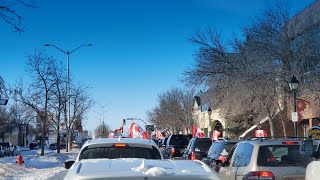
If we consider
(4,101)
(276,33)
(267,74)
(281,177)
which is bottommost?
(281,177)

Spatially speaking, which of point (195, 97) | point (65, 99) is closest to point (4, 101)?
point (65, 99)

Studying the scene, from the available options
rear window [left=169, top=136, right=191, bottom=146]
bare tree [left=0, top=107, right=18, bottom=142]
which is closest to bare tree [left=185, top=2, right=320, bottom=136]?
rear window [left=169, top=136, right=191, bottom=146]

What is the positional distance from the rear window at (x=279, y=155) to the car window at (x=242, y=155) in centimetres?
28

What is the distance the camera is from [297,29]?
31.1 m

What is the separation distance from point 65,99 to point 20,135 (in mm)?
56324

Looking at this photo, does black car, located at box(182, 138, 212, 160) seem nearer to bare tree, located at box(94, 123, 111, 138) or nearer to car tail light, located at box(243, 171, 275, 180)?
car tail light, located at box(243, 171, 275, 180)

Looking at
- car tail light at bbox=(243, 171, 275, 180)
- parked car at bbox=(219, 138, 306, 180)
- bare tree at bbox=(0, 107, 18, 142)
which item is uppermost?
bare tree at bbox=(0, 107, 18, 142)

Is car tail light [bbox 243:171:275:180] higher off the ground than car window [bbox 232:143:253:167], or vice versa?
car window [bbox 232:143:253:167]

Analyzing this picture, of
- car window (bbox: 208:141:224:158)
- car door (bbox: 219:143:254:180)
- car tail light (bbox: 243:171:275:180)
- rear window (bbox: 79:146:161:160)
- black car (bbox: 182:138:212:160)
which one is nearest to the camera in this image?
rear window (bbox: 79:146:161:160)

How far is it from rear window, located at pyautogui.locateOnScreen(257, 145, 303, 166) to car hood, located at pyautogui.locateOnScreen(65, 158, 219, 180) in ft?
15.1

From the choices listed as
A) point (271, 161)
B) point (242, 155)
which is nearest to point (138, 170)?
point (271, 161)

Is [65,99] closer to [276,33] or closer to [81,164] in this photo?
[276,33]

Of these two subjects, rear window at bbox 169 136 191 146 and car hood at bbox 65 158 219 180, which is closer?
car hood at bbox 65 158 219 180

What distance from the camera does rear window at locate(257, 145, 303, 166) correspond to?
352 inches
